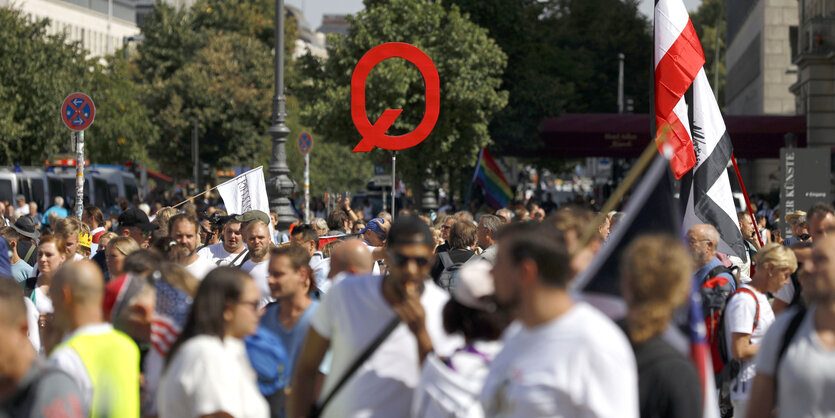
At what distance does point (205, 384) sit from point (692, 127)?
298 inches

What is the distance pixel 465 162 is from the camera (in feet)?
108

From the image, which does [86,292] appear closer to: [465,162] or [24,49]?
[465,162]

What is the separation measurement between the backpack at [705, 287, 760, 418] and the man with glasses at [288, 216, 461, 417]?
259 centimetres

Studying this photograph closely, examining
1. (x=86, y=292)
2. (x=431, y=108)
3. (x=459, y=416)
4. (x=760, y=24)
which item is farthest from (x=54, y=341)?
(x=760, y=24)

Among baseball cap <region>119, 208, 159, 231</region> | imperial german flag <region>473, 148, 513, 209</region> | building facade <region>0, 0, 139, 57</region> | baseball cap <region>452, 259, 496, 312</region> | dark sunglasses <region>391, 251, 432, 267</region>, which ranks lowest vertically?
baseball cap <region>452, 259, 496, 312</region>

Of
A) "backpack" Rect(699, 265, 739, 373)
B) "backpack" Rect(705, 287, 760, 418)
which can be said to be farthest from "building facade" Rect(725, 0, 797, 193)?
"backpack" Rect(705, 287, 760, 418)

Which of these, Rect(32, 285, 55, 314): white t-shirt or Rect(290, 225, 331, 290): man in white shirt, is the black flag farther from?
Rect(290, 225, 331, 290): man in white shirt

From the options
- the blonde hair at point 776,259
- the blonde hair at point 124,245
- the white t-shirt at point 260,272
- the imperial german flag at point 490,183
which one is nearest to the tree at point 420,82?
the imperial german flag at point 490,183

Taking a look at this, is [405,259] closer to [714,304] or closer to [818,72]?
[714,304]

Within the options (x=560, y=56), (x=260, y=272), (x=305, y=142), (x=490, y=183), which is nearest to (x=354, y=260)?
(x=260, y=272)

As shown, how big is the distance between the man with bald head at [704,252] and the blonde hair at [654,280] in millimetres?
3887

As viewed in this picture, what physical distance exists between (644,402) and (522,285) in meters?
0.66

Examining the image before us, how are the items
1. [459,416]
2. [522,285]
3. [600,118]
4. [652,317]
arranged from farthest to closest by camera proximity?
[600,118]
[459,416]
[652,317]
[522,285]

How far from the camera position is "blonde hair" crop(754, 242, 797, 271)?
6965 millimetres
